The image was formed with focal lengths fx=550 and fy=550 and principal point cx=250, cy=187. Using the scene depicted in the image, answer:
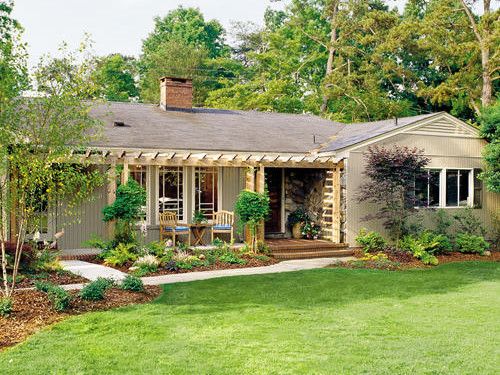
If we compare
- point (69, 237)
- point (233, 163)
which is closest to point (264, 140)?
point (233, 163)

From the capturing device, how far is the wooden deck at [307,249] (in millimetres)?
14041

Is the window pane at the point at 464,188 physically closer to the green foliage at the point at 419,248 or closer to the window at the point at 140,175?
the green foliage at the point at 419,248

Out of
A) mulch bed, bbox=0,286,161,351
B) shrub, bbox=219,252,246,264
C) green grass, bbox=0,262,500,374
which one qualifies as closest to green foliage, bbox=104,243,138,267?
shrub, bbox=219,252,246,264

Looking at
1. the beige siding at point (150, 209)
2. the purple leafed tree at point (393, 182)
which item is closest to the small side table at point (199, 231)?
the beige siding at point (150, 209)

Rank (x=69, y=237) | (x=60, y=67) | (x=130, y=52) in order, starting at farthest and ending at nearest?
(x=130, y=52) < (x=69, y=237) < (x=60, y=67)

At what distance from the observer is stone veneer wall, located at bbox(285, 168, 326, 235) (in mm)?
16484

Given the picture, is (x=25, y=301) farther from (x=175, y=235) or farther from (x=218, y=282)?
(x=175, y=235)

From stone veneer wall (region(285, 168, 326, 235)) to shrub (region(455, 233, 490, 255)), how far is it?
4.12m

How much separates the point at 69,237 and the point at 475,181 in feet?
39.0

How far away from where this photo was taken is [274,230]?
16.6 m

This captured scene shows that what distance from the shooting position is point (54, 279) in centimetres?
995

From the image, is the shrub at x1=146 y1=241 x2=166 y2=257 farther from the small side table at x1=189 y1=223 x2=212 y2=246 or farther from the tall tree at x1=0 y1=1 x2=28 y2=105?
the tall tree at x1=0 y1=1 x2=28 y2=105

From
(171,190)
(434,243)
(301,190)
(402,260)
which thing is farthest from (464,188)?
(171,190)

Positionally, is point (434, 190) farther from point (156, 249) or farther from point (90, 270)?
point (90, 270)
